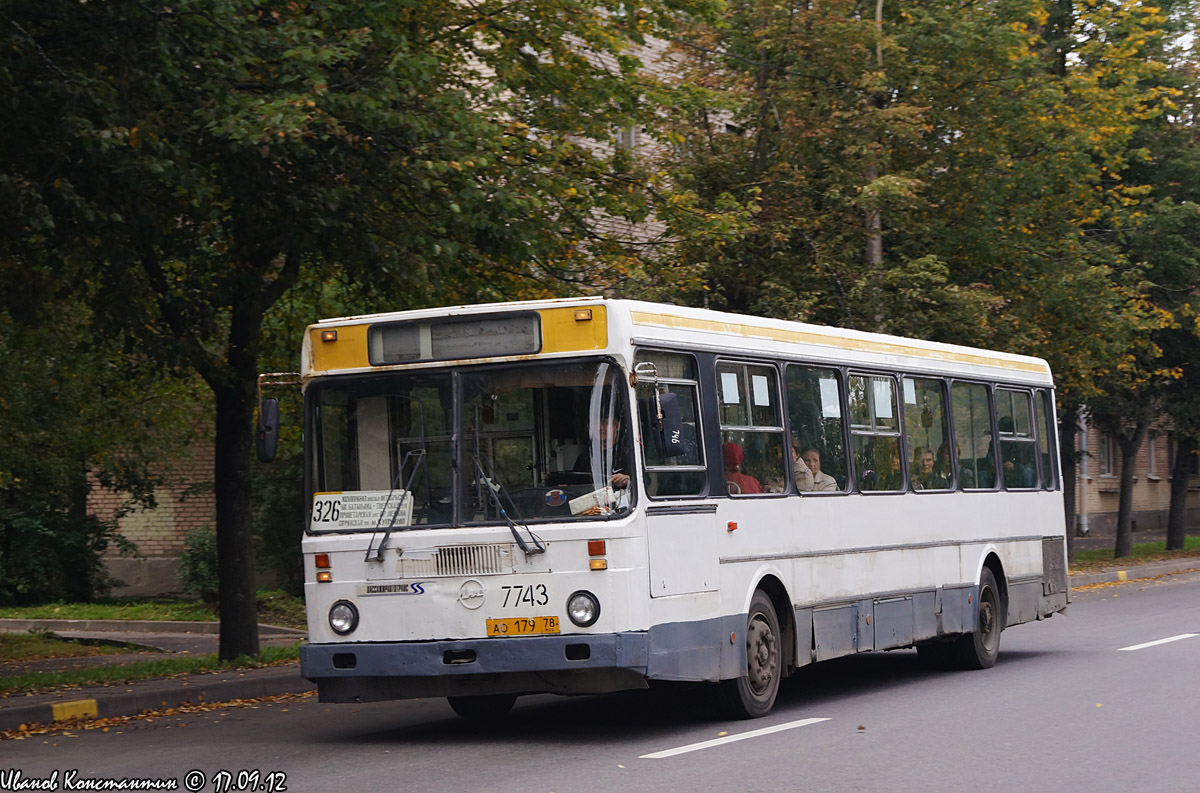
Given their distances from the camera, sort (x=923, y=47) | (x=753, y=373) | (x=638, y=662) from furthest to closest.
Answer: (x=923, y=47), (x=753, y=373), (x=638, y=662)

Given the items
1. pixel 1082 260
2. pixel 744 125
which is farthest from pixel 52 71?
pixel 1082 260

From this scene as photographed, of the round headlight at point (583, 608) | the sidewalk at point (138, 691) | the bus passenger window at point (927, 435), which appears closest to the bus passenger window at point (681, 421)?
the round headlight at point (583, 608)

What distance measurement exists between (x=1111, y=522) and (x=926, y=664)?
38765 mm

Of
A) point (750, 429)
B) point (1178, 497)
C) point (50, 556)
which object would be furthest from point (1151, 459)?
point (750, 429)

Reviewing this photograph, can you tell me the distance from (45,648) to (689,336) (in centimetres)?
1268

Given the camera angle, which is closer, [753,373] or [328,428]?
[328,428]

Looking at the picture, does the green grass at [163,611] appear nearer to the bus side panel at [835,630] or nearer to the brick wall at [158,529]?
the brick wall at [158,529]

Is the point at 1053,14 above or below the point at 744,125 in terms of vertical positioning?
above

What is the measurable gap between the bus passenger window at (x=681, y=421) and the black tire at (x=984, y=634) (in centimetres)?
513

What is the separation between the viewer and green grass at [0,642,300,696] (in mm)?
14664

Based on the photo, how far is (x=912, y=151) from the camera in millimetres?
24641

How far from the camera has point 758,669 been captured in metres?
11.3

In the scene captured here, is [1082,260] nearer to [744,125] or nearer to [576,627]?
[744,125]

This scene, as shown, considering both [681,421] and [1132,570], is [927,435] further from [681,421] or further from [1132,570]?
[1132,570]
